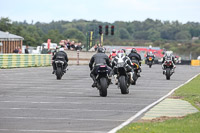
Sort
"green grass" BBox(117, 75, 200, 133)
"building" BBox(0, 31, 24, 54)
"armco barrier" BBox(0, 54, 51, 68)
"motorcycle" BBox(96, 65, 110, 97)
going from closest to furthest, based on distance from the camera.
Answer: "green grass" BBox(117, 75, 200, 133), "motorcycle" BBox(96, 65, 110, 97), "armco barrier" BBox(0, 54, 51, 68), "building" BBox(0, 31, 24, 54)

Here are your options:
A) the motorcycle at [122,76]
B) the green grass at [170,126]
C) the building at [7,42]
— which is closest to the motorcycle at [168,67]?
the motorcycle at [122,76]

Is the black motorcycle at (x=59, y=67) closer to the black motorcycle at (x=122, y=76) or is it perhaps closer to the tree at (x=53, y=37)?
the black motorcycle at (x=122, y=76)

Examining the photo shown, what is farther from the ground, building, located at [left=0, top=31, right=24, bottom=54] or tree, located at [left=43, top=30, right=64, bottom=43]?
tree, located at [left=43, top=30, right=64, bottom=43]

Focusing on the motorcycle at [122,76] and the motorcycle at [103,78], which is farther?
the motorcycle at [122,76]

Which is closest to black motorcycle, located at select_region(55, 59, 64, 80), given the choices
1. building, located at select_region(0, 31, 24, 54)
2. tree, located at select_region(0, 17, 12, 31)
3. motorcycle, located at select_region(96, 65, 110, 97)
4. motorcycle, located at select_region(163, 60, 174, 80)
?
motorcycle, located at select_region(163, 60, 174, 80)

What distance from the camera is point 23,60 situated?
4912 centimetres

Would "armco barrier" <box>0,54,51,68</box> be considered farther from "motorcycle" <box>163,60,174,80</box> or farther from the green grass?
the green grass

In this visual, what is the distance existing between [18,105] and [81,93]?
18.2 feet

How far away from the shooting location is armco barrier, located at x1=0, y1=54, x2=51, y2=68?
1792 inches

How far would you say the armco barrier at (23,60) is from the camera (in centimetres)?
4552

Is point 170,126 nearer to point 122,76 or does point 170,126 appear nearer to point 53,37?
point 122,76

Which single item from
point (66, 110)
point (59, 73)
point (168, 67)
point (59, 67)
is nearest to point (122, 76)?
point (66, 110)

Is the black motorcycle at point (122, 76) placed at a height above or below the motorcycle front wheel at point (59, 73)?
above

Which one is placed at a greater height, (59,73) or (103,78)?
(103,78)
